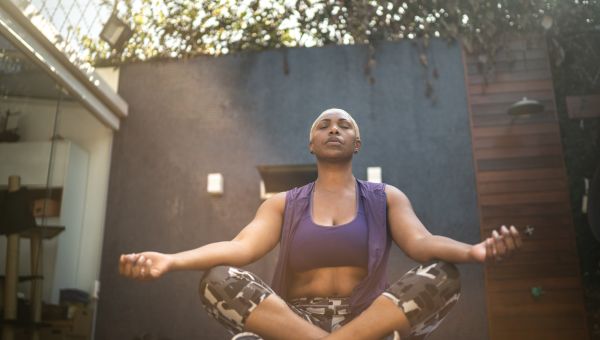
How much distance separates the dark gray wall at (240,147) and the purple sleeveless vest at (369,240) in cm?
207

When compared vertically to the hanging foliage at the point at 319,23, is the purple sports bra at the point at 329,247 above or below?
below

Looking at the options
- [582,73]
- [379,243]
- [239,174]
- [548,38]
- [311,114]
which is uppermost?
[548,38]

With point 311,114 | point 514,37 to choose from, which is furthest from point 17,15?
point 514,37

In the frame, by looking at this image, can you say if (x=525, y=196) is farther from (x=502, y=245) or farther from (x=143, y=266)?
(x=143, y=266)

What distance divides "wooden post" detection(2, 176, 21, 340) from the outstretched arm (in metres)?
2.45

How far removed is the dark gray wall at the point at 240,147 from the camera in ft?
13.0

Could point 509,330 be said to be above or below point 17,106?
below

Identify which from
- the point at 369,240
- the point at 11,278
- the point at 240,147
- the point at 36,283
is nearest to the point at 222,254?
the point at 369,240

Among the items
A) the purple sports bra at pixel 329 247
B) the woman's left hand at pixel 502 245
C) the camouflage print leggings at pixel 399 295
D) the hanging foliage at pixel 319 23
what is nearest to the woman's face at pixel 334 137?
the purple sports bra at pixel 329 247

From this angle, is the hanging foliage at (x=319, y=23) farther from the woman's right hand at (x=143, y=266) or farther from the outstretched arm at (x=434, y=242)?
the woman's right hand at (x=143, y=266)

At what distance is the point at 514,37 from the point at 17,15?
147 inches

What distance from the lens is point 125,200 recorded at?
4.27 m

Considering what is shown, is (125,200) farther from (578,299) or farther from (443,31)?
(578,299)

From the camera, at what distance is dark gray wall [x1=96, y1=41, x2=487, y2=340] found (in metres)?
3.95
